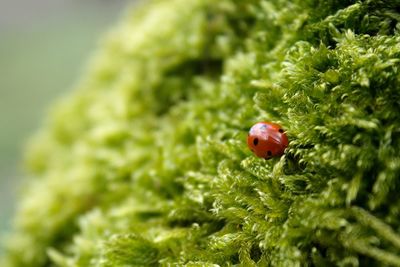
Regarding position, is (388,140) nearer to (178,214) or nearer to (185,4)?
(178,214)

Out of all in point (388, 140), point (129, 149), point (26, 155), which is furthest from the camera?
point (26, 155)

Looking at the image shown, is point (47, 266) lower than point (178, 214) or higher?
higher

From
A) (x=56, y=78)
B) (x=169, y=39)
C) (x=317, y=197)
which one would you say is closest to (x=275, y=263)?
(x=317, y=197)

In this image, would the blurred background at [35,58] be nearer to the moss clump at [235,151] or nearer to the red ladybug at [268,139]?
the moss clump at [235,151]

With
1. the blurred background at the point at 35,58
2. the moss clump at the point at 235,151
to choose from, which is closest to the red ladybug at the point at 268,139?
the moss clump at the point at 235,151

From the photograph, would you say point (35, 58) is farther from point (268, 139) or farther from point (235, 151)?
point (268, 139)
